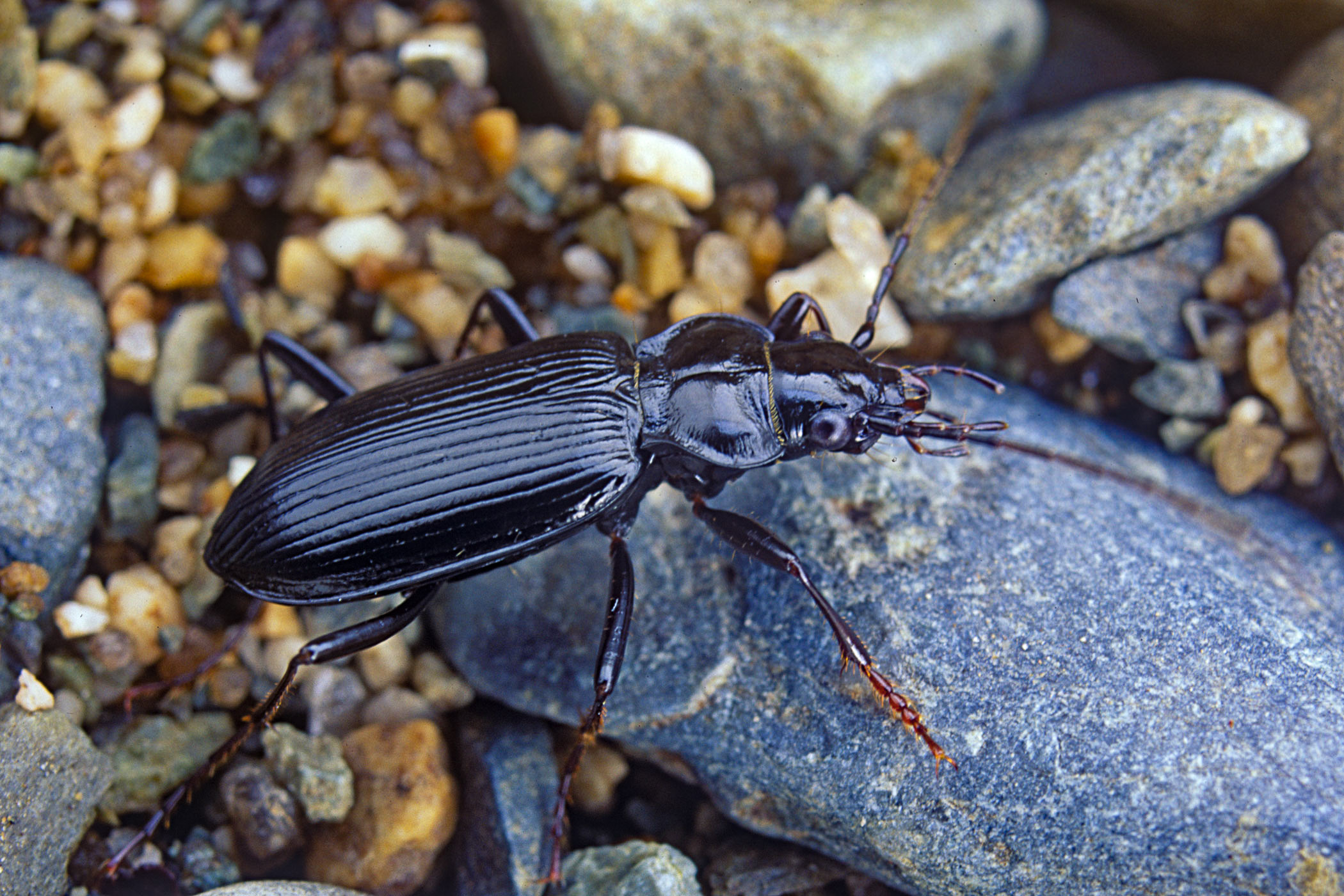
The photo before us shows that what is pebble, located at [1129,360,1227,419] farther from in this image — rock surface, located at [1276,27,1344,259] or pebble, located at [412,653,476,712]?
pebble, located at [412,653,476,712]

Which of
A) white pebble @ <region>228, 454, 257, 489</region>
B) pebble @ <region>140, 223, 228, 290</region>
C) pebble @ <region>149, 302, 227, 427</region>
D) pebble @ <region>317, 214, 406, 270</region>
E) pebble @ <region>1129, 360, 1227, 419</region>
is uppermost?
pebble @ <region>1129, 360, 1227, 419</region>

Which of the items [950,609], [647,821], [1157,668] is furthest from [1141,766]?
[647,821]

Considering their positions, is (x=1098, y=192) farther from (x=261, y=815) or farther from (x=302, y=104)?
(x=261, y=815)

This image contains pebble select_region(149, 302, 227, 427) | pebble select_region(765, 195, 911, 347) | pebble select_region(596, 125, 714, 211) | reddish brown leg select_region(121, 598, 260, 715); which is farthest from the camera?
pebble select_region(596, 125, 714, 211)

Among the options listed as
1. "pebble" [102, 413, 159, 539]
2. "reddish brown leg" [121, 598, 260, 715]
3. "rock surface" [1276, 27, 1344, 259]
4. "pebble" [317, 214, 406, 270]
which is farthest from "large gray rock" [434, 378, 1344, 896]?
"pebble" [317, 214, 406, 270]

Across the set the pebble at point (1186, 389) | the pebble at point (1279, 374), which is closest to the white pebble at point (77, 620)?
the pebble at point (1186, 389)

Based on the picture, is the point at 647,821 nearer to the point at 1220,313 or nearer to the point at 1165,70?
the point at 1220,313

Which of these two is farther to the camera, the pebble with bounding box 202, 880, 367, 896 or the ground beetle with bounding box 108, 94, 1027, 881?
the ground beetle with bounding box 108, 94, 1027, 881
